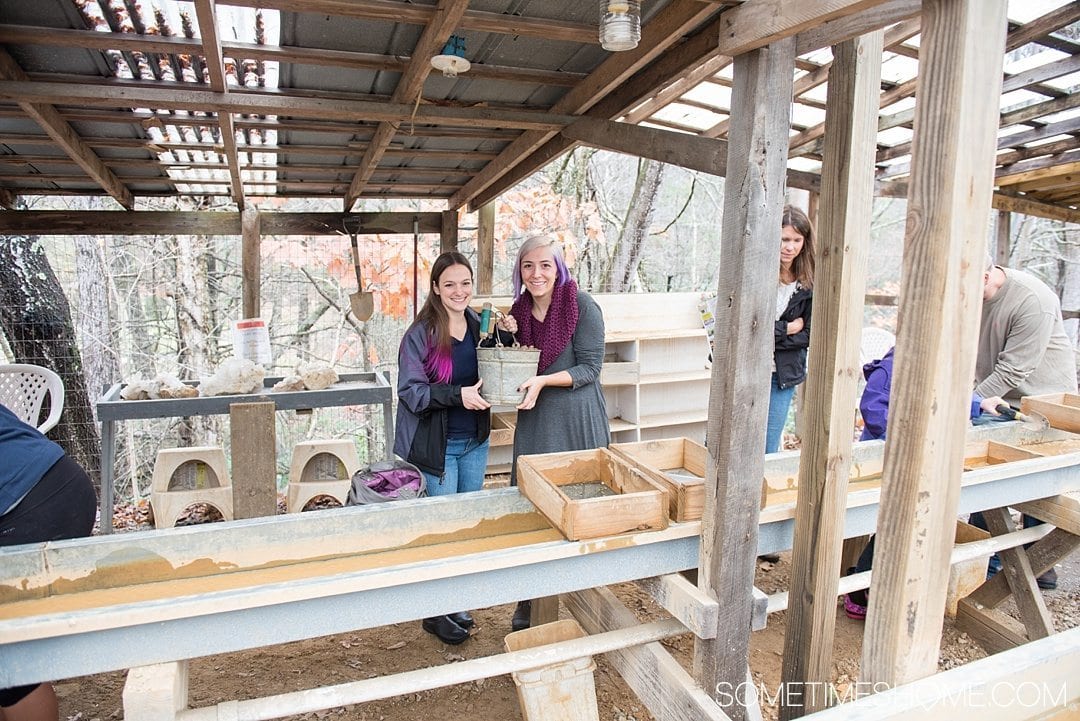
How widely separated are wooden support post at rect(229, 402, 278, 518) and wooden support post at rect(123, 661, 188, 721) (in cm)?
273

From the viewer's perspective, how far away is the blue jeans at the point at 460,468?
3264mm

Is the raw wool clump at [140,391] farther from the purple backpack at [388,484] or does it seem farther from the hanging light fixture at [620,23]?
the hanging light fixture at [620,23]

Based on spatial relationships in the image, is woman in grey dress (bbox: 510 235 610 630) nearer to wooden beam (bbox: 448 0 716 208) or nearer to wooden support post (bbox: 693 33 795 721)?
wooden beam (bbox: 448 0 716 208)

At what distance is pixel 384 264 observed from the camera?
405 inches

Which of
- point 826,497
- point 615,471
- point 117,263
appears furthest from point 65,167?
point 117,263

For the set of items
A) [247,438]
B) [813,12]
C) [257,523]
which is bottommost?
[247,438]

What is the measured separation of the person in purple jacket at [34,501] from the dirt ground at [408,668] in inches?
Answer: 35.7

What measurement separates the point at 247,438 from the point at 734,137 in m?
3.57

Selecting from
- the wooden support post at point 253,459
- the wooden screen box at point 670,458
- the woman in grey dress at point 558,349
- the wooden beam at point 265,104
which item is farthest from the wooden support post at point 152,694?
the wooden support post at point 253,459

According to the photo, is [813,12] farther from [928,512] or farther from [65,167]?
[65,167]

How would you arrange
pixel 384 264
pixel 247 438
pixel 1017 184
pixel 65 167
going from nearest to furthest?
Result: pixel 247 438 < pixel 65 167 < pixel 1017 184 < pixel 384 264

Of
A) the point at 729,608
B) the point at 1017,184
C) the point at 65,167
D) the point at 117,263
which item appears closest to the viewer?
the point at 729,608

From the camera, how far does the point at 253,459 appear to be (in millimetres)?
4453

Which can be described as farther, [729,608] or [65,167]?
[65,167]
